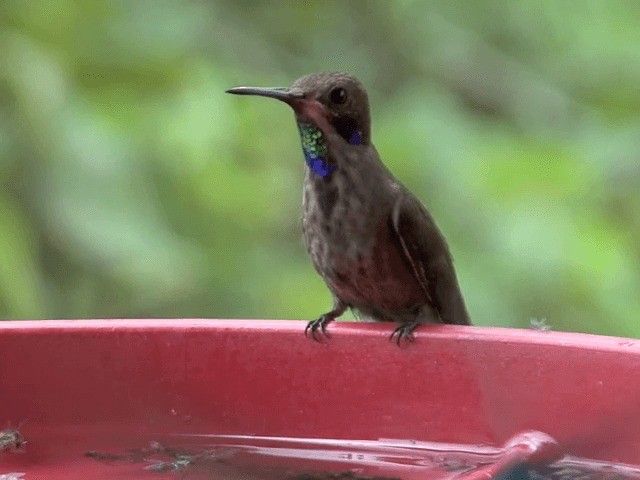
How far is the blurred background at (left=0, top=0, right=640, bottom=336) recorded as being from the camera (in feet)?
9.16

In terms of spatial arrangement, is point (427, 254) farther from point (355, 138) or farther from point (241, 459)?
point (241, 459)

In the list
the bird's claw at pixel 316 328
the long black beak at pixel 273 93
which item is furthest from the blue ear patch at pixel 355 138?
the bird's claw at pixel 316 328

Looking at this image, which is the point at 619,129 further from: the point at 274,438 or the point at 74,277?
the point at 274,438

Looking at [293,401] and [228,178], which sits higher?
[228,178]

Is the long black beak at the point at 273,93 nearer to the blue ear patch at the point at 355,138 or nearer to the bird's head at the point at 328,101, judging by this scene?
the bird's head at the point at 328,101

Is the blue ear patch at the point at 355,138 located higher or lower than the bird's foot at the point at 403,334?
higher

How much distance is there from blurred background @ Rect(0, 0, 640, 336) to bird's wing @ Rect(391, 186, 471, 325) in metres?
0.19

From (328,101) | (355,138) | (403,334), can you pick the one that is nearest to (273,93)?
(328,101)

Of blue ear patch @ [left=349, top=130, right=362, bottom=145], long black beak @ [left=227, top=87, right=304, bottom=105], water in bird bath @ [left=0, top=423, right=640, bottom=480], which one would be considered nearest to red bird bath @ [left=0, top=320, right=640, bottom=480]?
water in bird bath @ [left=0, top=423, right=640, bottom=480]

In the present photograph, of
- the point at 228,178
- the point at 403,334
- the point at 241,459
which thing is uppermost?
the point at 228,178

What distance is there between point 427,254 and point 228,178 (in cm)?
52

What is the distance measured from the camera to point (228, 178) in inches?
117

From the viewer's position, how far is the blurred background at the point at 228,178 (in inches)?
110

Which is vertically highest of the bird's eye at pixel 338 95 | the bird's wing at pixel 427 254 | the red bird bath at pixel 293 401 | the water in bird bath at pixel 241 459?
the bird's eye at pixel 338 95
